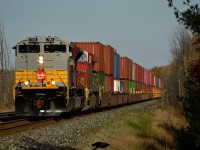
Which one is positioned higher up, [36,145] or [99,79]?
[99,79]

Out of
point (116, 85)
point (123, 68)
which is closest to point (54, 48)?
point (116, 85)

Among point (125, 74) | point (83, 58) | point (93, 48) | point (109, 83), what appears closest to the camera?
point (83, 58)

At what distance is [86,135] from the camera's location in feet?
43.2

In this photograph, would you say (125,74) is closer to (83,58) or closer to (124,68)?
(124,68)

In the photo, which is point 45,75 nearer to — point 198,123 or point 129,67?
point 198,123

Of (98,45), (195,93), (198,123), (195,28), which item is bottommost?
(198,123)

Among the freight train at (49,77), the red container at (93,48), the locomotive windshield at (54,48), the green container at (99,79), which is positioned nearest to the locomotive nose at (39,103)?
the freight train at (49,77)

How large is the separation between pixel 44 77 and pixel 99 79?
806cm

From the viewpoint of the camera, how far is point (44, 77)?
1791cm

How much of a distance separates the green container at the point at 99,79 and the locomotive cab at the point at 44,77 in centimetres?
513

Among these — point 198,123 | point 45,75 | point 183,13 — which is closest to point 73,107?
point 45,75

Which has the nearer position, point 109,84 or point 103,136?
point 103,136

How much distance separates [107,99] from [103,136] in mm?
15119

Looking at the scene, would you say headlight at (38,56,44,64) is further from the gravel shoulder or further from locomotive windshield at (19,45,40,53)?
the gravel shoulder
